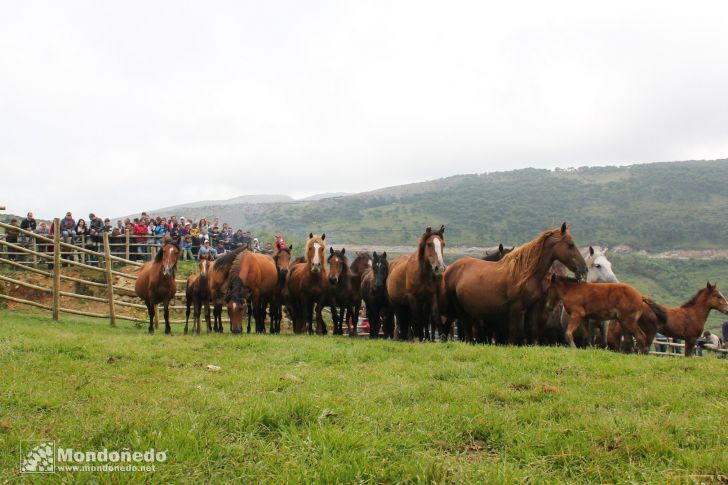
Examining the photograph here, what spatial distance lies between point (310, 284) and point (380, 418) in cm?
1008

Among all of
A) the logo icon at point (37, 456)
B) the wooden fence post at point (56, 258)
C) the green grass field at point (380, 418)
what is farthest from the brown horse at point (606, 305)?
the wooden fence post at point (56, 258)

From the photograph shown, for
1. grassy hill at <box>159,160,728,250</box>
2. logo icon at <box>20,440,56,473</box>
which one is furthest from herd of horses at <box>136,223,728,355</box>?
grassy hill at <box>159,160,728,250</box>

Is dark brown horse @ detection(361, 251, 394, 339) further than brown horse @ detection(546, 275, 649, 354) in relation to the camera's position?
Yes

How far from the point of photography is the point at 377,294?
46.2ft

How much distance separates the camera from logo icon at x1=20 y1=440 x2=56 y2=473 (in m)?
3.22

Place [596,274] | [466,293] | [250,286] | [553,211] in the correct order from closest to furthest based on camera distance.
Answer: [466,293] → [596,274] → [250,286] → [553,211]

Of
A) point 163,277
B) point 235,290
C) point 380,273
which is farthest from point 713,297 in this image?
point 163,277

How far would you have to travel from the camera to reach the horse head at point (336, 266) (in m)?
13.8

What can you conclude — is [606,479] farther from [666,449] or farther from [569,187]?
[569,187]

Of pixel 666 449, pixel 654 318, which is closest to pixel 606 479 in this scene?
pixel 666 449

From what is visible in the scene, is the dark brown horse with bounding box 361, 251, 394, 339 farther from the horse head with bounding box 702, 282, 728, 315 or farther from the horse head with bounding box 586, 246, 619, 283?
the horse head with bounding box 702, 282, 728, 315

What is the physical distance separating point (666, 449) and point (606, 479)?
2.21 ft

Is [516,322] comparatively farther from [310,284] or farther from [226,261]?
[226,261]

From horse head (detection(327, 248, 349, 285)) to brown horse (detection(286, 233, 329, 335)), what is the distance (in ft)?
0.85
